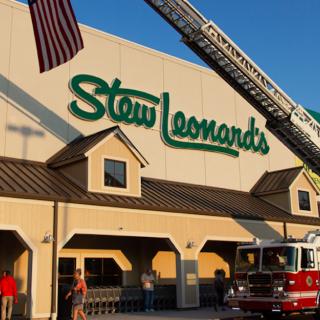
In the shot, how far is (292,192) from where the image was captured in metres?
28.4

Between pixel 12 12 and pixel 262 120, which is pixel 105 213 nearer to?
pixel 12 12

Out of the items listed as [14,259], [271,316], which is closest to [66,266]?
[14,259]

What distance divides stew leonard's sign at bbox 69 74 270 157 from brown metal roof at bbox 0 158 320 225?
2.61 m

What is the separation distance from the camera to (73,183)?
2025 centimetres

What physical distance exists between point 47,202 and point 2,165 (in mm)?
3156

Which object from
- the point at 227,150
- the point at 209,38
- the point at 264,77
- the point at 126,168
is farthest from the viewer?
the point at 227,150

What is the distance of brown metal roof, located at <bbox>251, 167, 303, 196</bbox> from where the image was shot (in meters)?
28.9

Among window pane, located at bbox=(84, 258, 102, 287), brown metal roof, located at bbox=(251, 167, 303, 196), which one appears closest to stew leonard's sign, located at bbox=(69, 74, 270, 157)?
brown metal roof, located at bbox=(251, 167, 303, 196)

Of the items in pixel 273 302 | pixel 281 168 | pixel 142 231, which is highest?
pixel 281 168

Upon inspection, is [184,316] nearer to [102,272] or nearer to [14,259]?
[102,272]

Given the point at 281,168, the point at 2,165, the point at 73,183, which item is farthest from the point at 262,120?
the point at 2,165

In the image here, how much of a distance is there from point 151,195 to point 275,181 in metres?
10.7

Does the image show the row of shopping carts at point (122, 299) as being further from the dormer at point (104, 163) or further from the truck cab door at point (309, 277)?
the truck cab door at point (309, 277)

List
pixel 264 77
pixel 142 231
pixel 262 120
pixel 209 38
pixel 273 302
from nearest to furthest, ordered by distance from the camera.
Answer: pixel 273 302 < pixel 209 38 < pixel 264 77 < pixel 142 231 < pixel 262 120
